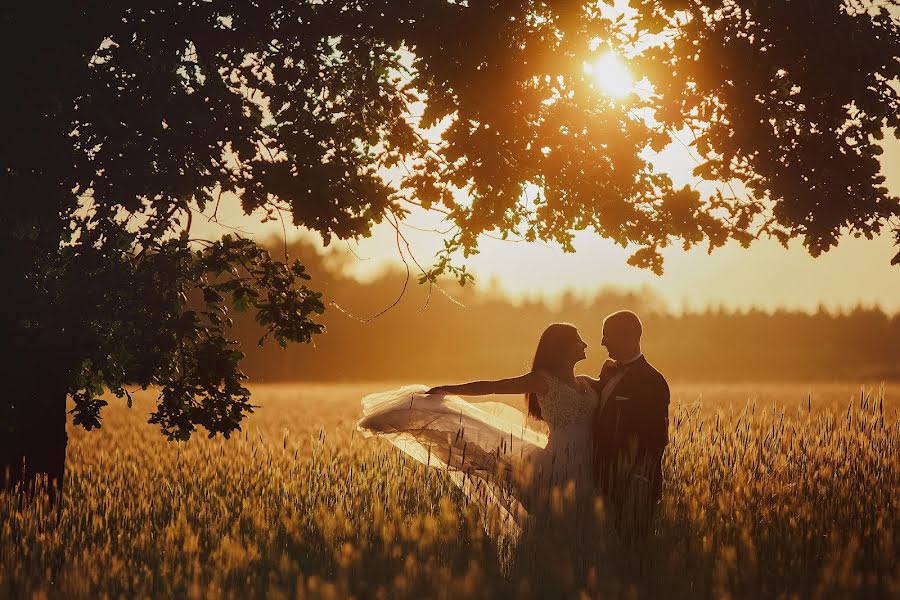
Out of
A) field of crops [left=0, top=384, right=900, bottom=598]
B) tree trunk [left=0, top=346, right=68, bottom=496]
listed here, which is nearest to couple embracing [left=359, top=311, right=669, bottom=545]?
field of crops [left=0, top=384, right=900, bottom=598]

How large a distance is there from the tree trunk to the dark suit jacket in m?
5.19

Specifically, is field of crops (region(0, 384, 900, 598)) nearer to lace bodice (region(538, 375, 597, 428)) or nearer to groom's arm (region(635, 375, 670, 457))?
groom's arm (region(635, 375, 670, 457))

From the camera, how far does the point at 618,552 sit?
6164 millimetres

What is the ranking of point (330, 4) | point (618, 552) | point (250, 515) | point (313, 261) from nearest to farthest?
point (618, 552) < point (250, 515) < point (330, 4) < point (313, 261)

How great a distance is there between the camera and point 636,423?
645 cm

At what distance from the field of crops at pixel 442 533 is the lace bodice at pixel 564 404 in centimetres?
98

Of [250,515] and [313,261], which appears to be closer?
[250,515]

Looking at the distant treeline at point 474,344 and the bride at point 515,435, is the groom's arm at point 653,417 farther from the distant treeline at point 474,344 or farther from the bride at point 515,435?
the distant treeline at point 474,344

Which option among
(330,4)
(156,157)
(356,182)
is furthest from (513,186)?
(156,157)

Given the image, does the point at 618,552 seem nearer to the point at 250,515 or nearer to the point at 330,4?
the point at 250,515

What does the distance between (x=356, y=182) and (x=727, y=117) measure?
3700 millimetres

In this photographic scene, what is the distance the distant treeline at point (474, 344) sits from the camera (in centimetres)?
7894

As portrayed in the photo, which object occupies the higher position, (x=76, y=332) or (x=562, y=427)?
(x=76, y=332)

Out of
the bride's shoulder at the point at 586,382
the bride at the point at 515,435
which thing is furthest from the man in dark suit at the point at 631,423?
the bride's shoulder at the point at 586,382
